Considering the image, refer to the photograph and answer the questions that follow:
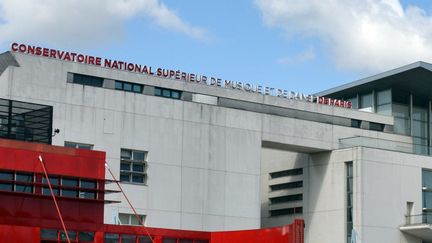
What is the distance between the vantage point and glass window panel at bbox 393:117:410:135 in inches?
3063

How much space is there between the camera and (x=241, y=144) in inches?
2569

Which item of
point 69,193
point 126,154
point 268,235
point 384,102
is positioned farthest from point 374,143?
point 69,193

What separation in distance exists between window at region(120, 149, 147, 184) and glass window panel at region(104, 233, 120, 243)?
18578mm

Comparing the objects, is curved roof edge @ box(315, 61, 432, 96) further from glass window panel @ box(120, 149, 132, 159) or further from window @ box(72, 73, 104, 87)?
window @ box(72, 73, 104, 87)

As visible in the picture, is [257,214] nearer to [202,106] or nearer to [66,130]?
[202,106]

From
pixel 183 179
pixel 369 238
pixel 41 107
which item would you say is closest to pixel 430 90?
pixel 369 238

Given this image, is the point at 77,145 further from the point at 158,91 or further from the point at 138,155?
the point at 158,91

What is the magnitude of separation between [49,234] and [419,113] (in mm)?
49943

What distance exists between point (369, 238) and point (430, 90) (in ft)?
59.1

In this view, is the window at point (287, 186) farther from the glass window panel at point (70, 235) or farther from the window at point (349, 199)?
the glass window panel at point (70, 235)

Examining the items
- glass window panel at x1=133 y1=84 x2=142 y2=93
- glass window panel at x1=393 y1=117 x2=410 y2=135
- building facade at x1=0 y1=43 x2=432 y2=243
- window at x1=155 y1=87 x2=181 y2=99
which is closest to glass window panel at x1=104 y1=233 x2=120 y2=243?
building facade at x1=0 y1=43 x2=432 y2=243

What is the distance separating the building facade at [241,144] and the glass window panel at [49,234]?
19.0 meters

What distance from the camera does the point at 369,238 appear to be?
6725 cm

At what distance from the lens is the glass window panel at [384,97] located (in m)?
77.8
